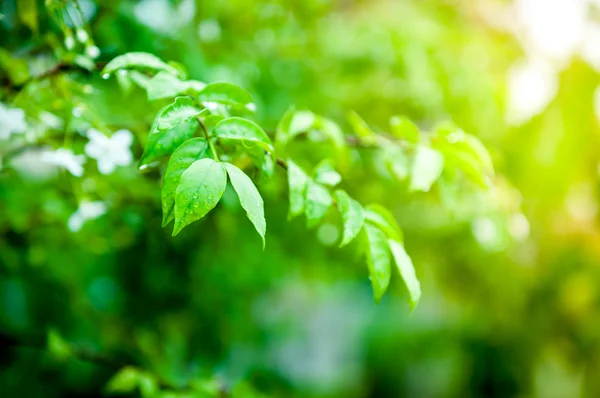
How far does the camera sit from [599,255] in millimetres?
1916

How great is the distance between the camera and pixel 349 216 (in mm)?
585

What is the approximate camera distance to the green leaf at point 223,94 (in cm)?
58

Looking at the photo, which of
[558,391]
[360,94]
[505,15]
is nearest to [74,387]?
[360,94]

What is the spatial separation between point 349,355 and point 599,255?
6.39 ft

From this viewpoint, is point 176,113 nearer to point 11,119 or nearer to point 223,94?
point 223,94

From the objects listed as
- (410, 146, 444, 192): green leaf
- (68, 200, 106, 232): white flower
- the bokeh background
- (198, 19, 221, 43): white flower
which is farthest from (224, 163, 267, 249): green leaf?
(198, 19, 221, 43): white flower

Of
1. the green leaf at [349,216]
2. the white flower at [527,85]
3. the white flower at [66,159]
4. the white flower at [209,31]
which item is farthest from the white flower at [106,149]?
the white flower at [527,85]

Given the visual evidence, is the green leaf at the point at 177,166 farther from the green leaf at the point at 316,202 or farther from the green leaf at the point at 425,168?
the green leaf at the point at 425,168

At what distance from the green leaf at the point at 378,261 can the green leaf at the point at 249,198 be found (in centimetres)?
16

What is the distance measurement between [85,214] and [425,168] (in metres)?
0.61

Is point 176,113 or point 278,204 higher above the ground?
point 176,113

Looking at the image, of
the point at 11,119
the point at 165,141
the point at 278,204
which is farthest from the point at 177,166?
the point at 278,204

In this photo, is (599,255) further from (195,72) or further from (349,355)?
(349,355)

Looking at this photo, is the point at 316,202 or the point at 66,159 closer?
the point at 316,202
